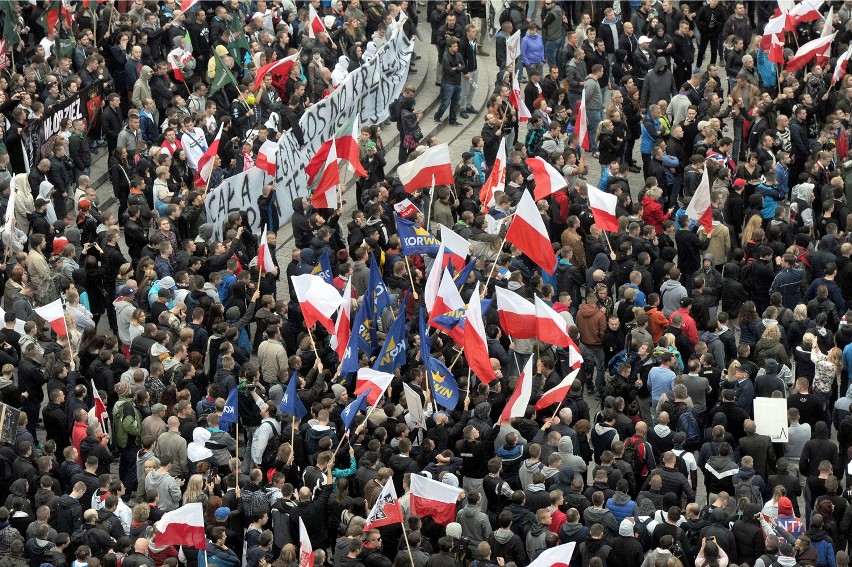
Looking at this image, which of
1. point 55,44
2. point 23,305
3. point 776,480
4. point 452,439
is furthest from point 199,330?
point 55,44

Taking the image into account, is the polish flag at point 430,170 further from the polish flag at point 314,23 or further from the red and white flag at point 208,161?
the polish flag at point 314,23

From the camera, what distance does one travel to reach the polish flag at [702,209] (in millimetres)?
25031

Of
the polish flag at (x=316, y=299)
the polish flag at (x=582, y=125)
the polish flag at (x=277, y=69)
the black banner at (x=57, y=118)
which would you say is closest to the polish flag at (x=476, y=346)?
the polish flag at (x=316, y=299)

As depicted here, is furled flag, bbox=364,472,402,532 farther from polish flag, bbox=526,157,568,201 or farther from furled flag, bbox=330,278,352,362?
polish flag, bbox=526,157,568,201

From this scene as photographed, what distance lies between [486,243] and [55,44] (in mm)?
9414

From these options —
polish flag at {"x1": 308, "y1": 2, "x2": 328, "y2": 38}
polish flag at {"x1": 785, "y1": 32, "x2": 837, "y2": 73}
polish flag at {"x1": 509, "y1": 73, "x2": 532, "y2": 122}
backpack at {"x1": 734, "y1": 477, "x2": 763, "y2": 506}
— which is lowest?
polish flag at {"x1": 308, "y1": 2, "x2": 328, "y2": 38}

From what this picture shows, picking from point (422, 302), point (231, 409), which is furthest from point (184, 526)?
point (422, 302)

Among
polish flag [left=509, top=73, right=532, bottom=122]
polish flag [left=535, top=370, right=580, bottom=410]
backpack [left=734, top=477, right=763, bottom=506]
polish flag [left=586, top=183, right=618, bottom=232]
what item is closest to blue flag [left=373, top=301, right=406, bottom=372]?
polish flag [left=535, top=370, right=580, bottom=410]

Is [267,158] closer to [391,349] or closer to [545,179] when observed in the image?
[545,179]

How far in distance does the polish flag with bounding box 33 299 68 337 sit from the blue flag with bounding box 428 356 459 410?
4.63m

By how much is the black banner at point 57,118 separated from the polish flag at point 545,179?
23.8ft

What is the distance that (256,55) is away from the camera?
3048cm

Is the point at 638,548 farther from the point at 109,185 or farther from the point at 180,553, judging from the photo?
the point at 109,185

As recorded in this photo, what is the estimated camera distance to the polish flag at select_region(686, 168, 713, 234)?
25.0 m
